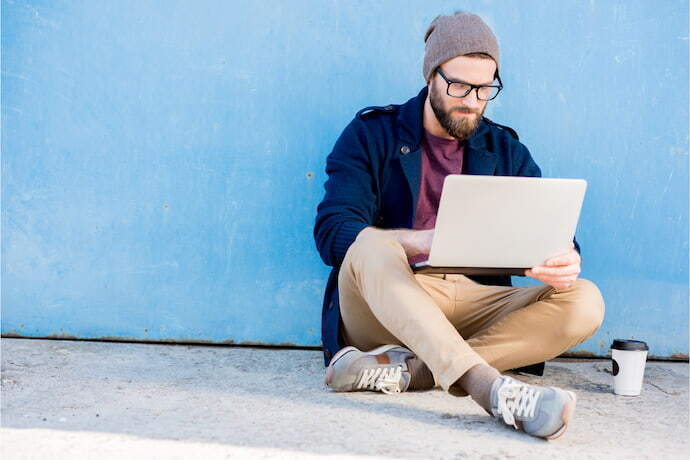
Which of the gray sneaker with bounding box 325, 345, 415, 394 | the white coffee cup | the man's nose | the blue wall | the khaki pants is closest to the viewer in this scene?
the khaki pants

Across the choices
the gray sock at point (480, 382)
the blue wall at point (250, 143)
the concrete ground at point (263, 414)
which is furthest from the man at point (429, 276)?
the blue wall at point (250, 143)

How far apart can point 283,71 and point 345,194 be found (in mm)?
658

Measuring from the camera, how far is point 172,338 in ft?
9.57

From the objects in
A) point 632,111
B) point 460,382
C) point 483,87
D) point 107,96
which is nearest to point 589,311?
point 460,382

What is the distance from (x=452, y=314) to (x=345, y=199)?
0.46 meters

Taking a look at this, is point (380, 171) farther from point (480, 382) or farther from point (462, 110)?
point (480, 382)

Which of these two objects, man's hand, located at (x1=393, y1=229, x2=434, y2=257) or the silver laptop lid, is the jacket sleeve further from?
the silver laptop lid

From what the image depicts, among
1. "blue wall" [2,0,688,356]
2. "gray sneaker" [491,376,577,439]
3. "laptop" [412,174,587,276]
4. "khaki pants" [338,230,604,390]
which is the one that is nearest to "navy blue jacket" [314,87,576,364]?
"khaki pants" [338,230,604,390]

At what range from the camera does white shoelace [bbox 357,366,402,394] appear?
7.28 feet

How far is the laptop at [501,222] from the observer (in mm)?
1924

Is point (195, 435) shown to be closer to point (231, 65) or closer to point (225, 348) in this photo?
point (225, 348)

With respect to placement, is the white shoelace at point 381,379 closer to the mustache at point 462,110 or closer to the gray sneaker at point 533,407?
the gray sneaker at point 533,407

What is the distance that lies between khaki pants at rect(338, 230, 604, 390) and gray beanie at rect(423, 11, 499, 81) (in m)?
0.62

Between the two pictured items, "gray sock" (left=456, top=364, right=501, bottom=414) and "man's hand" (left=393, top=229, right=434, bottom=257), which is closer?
"gray sock" (left=456, top=364, right=501, bottom=414)
